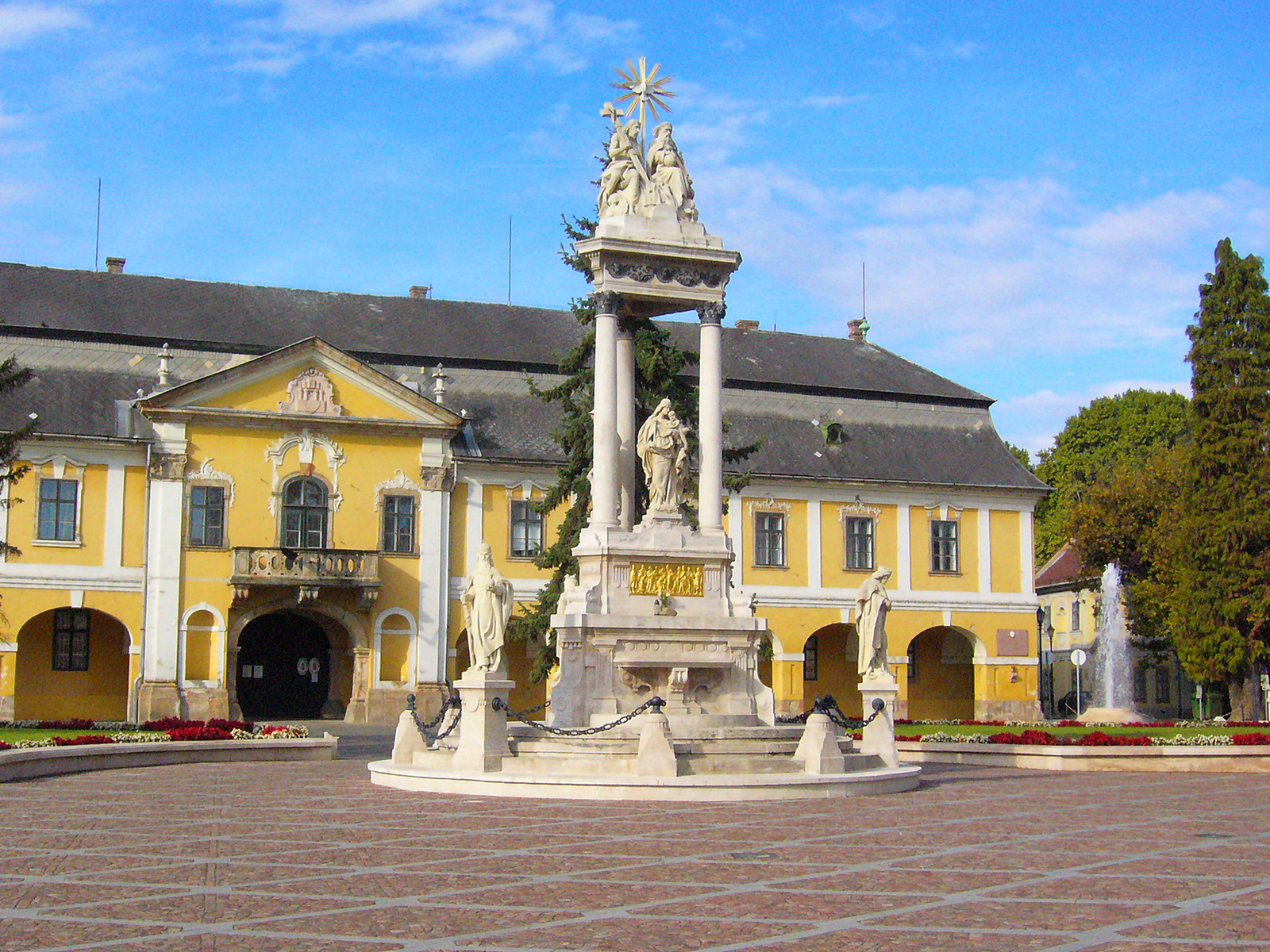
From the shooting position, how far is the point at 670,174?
24203 millimetres

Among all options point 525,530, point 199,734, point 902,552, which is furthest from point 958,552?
A: point 199,734

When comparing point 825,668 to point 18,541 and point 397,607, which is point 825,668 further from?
point 18,541

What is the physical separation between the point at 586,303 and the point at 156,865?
78.9 feet

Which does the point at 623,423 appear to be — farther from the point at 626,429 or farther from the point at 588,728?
the point at 588,728

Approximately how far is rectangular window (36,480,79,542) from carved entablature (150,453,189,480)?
2069 mm

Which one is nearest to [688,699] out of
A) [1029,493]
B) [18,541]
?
[18,541]

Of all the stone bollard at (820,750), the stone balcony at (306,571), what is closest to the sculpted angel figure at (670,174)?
the stone bollard at (820,750)

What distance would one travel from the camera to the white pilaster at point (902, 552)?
4978 cm

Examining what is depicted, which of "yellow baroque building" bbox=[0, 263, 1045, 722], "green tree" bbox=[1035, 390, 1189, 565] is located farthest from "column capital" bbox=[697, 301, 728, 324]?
"green tree" bbox=[1035, 390, 1189, 565]

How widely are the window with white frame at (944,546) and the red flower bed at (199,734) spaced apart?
91.5 feet

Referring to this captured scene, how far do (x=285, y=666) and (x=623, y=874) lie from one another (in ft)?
114

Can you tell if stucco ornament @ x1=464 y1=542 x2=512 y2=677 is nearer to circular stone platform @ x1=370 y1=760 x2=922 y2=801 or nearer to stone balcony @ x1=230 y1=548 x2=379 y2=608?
circular stone platform @ x1=370 y1=760 x2=922 y2=801

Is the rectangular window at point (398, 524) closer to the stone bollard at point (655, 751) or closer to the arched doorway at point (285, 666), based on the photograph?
the arched doorway at point (285, 666)

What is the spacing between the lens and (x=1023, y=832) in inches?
614
